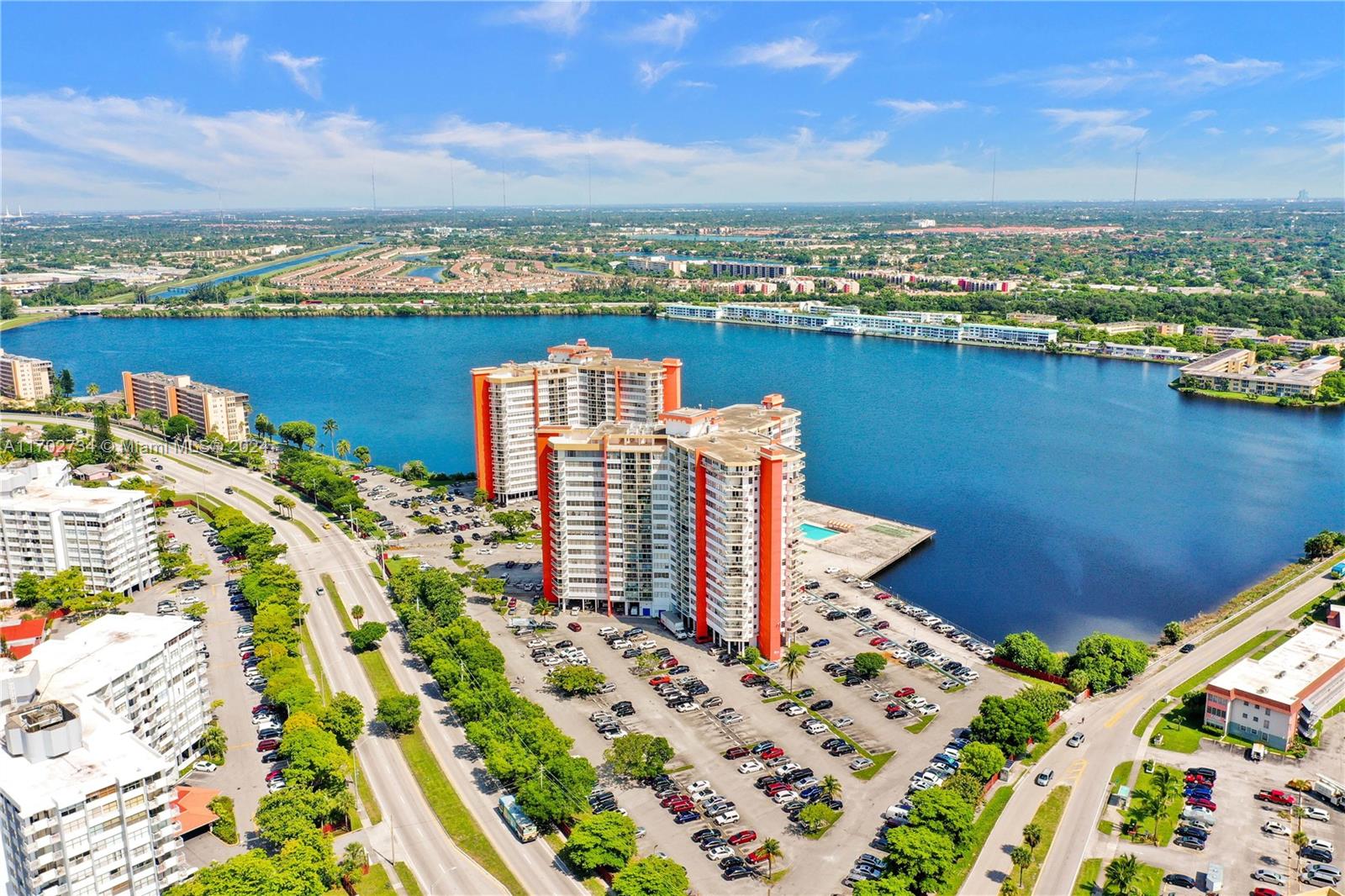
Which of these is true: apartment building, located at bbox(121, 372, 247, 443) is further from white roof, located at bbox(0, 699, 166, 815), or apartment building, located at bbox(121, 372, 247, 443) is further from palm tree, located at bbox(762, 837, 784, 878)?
palm tree, located at bbox(762, 837, 784, 878)

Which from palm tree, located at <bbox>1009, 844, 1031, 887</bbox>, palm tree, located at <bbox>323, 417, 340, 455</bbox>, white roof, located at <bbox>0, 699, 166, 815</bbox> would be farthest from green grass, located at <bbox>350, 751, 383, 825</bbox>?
palm tree, located at <bbox>323, 417, 340, 455</bbox>

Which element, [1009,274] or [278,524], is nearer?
[278,524]

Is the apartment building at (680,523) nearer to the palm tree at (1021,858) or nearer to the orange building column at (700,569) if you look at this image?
the orange building column at (700,569)

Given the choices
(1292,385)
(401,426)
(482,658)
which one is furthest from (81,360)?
(1292,385)

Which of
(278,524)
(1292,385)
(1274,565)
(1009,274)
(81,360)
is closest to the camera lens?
(1274,565)

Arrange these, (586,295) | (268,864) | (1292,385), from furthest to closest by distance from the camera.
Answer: (586,295)
(1292,385)
(268,864)

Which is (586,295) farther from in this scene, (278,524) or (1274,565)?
(1274,565)

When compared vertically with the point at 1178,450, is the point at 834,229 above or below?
above
